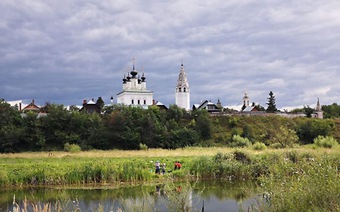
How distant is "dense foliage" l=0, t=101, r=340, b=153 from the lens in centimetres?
5438

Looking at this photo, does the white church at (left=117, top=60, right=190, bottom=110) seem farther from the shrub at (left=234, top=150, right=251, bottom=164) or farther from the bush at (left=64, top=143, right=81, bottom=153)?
the shrub at (left=234, top=150, right=251, bottom=164)

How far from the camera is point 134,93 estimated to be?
316ft

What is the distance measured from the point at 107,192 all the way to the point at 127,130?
35.8m

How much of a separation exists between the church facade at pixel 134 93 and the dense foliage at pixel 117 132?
30937 mm

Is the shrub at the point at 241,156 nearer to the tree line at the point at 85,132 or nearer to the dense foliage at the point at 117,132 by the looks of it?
the dense foliage at the point at 117,132

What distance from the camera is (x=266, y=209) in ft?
32.9

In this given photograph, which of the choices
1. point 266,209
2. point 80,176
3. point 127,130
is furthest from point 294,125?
point 266,209

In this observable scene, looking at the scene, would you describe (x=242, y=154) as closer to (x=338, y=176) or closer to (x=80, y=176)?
(x=80, y=176)

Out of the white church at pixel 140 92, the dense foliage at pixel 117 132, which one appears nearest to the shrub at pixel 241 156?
the dense foliage at pixel 117 132

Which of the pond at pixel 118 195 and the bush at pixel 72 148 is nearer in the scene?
the pond at pixel 118 195

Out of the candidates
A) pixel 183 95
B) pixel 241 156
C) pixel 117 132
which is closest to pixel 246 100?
pixel 183 95

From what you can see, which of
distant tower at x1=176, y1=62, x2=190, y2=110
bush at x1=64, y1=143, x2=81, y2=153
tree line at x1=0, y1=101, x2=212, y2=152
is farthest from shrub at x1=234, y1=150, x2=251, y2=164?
distant tower at x1=176, y1=62, x2=190, y2=110

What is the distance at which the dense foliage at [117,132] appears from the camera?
2141 inches

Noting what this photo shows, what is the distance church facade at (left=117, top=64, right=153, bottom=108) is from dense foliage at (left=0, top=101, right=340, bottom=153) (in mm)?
30937
